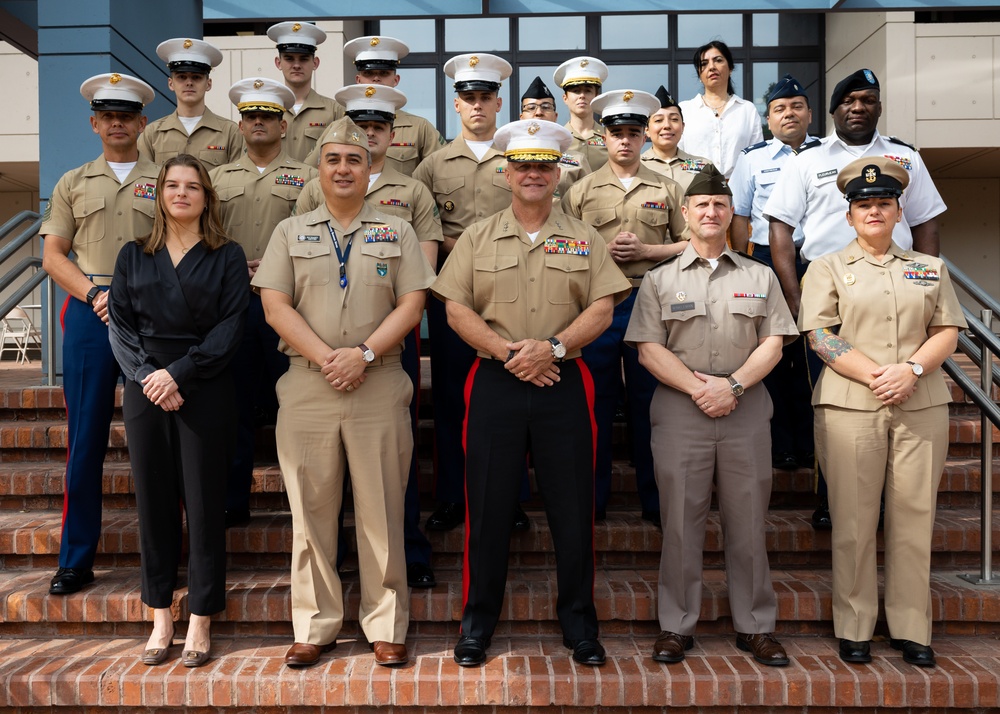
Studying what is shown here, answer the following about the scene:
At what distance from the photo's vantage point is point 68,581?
12.7 feet

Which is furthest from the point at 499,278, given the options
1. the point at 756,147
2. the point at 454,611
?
the point at 756,147

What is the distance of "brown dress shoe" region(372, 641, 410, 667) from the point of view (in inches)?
138

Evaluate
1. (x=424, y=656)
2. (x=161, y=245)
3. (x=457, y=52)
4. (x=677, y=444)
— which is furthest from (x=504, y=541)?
(x=457, y=52)

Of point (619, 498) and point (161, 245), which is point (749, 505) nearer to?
point (619, 498)

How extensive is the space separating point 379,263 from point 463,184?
3.34 ft

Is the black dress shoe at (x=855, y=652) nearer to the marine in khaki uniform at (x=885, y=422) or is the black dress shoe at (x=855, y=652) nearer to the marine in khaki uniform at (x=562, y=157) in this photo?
the marine in khaki uniform at (x=885, y=422)

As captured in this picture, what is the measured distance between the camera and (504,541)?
3.58 m

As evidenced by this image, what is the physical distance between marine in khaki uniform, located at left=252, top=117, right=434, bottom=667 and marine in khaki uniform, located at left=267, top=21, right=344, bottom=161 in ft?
5.16

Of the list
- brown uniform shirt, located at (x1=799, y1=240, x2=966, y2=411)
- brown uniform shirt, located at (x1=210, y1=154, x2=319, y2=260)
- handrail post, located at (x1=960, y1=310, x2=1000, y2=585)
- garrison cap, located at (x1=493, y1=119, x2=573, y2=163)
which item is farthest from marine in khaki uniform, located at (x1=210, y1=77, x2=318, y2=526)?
handrail post, located at (x1=960, y1=310, x2=1000, y2=585)

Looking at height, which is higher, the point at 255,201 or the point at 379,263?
the point at 255,201

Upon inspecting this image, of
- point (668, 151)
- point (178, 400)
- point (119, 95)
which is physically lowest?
point (178, 400)

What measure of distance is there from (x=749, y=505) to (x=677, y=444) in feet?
1.24

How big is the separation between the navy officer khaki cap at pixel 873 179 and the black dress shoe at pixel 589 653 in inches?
84.9

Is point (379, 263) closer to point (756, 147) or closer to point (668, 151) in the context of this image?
point (668, 151)
